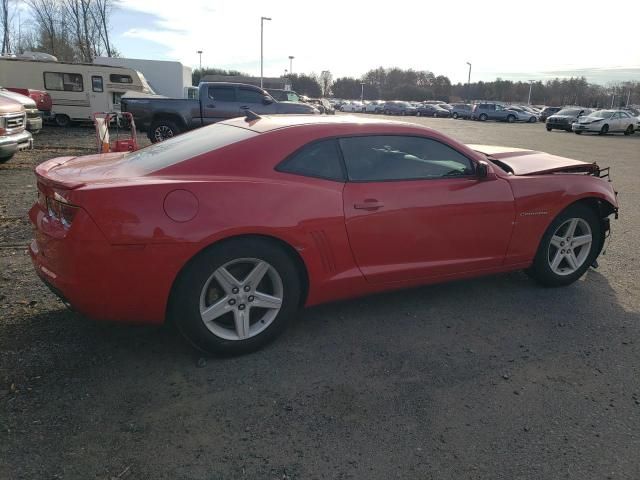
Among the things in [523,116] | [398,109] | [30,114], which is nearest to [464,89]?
[398,109]

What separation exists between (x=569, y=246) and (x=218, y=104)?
11815mm

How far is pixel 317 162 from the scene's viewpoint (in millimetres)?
3377

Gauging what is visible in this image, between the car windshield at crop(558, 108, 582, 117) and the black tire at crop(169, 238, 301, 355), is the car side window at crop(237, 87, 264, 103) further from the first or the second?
the car windshield at crop(558, 108, 582, 117)

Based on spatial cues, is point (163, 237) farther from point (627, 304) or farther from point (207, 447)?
point (627, 304)

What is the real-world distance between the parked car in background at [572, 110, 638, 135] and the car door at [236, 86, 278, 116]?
2266cm

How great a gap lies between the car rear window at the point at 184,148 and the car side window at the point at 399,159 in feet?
2.36

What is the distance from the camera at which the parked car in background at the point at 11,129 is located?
8609 millimetres

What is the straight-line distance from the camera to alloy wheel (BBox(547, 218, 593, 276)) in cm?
436

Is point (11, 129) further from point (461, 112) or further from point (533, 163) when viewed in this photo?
point (461, 112)

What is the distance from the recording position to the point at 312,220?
10.5 feet

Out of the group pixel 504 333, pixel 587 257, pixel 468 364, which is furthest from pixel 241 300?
pixel 587 257

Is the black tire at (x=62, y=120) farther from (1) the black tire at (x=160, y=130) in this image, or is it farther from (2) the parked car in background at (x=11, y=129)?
(2) the parked car in background at (x=11, y=129)

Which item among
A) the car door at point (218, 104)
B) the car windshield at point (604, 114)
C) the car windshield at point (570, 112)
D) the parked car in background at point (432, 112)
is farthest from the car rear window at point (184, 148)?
the parked car in background at point (432, 112)

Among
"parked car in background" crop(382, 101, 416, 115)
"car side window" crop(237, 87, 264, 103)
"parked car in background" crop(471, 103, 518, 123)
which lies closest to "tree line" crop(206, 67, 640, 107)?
"parked car in background" crop(382, 101, 416, 115)
